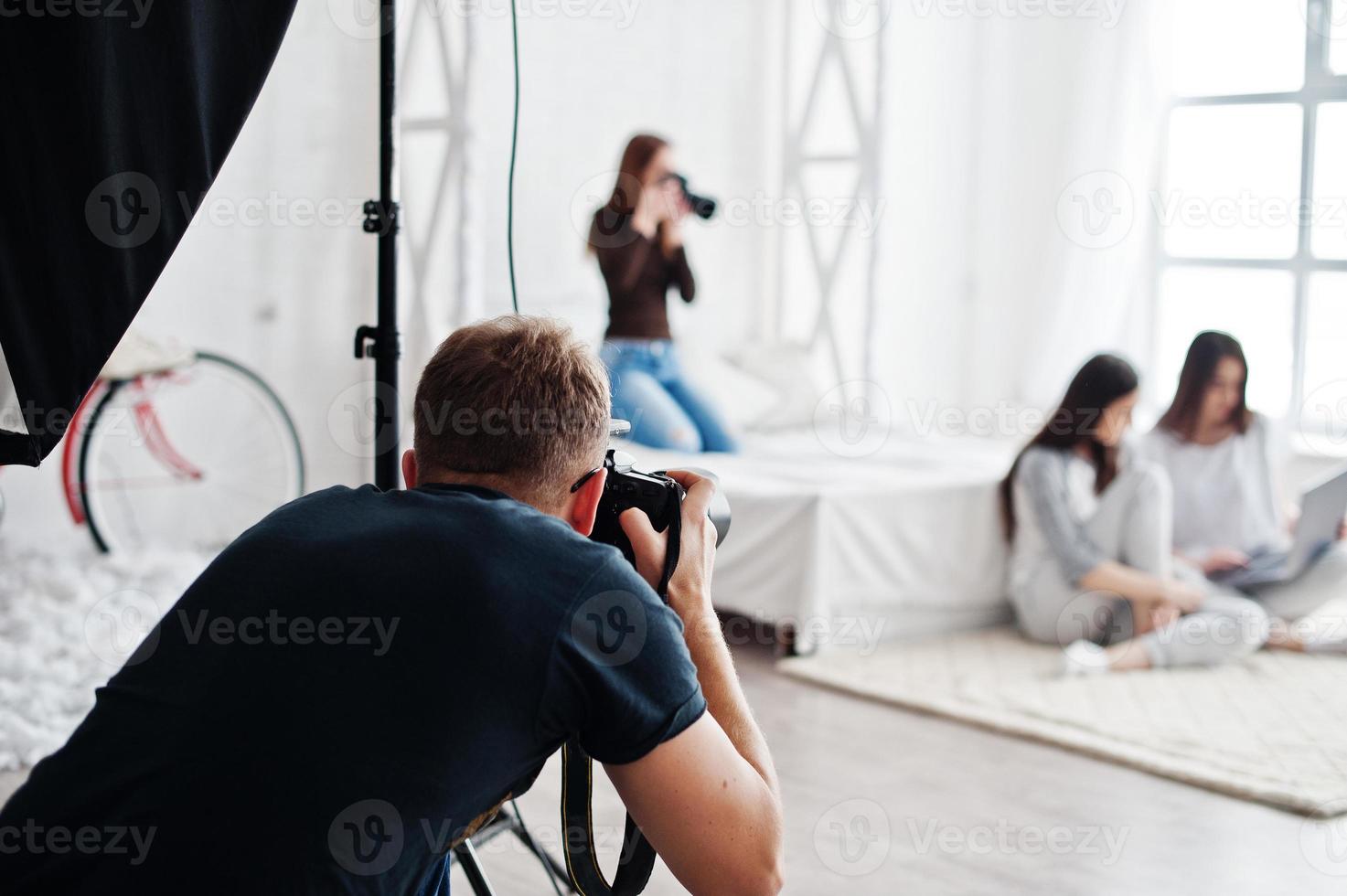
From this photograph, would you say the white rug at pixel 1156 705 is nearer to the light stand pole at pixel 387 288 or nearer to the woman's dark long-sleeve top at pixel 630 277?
the woman's dark long-sleeve top at pixel 630 277

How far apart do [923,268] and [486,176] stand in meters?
1.67

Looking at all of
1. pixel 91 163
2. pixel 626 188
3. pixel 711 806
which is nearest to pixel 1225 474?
pixel 626 188

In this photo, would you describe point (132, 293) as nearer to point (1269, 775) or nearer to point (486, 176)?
point (1269, 775)

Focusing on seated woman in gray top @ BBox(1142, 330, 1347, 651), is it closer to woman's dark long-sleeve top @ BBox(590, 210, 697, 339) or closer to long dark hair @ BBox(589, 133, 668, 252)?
woman's dark long-sleeve top @ BBox(590, 210, 697, 339)

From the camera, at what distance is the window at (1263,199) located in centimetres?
437

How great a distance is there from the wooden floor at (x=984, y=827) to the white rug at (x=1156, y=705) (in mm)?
70

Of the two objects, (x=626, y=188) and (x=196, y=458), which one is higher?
(x=626, y=188)

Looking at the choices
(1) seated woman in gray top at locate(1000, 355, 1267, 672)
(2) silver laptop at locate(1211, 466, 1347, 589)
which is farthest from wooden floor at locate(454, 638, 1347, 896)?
(2) silver laptop at locate(1211, 466, 1347, 589)

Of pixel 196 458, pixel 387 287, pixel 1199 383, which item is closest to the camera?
pixel 387 287

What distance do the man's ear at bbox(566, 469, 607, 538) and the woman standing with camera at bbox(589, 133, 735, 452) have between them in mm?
2646

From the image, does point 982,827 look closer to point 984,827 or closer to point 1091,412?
point 984,827

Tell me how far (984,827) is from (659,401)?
177 cm

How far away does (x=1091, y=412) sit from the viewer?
127 inches

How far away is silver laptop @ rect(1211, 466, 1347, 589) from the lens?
3.16 meters
